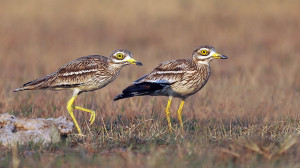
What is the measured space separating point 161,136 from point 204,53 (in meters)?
2.12

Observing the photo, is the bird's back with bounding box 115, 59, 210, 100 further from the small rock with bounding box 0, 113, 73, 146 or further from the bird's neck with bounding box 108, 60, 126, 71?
the small rock with bounding box 0, 113, 73, 146

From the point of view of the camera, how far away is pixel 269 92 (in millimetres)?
11586

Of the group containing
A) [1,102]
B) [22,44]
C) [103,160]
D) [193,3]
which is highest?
[193,3]

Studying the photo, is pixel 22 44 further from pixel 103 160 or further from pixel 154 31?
pixel 103 160

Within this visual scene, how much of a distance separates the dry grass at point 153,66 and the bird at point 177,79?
A: 0.44 metres

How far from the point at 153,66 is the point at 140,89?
20.4ft

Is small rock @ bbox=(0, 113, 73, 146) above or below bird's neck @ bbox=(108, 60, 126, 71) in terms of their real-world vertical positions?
below

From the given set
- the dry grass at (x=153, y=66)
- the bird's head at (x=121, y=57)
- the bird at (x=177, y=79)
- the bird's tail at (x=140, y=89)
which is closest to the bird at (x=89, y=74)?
the bird's head at (x=121, y=57)

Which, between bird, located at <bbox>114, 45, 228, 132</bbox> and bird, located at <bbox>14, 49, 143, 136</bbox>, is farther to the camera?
bird, located at <bbox>114, 45, 228, 132</bbox>

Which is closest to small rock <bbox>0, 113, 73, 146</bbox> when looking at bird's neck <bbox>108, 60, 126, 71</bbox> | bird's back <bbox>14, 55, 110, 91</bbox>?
bird's back <bbox>14, 55, 110, 91</bbox>

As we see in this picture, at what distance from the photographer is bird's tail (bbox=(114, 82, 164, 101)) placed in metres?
8.30

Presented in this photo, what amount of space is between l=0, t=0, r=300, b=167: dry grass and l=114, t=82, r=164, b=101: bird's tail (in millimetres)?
379

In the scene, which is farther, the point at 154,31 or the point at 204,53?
the point at 154,31

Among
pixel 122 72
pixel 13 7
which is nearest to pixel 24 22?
pixel 13 7
